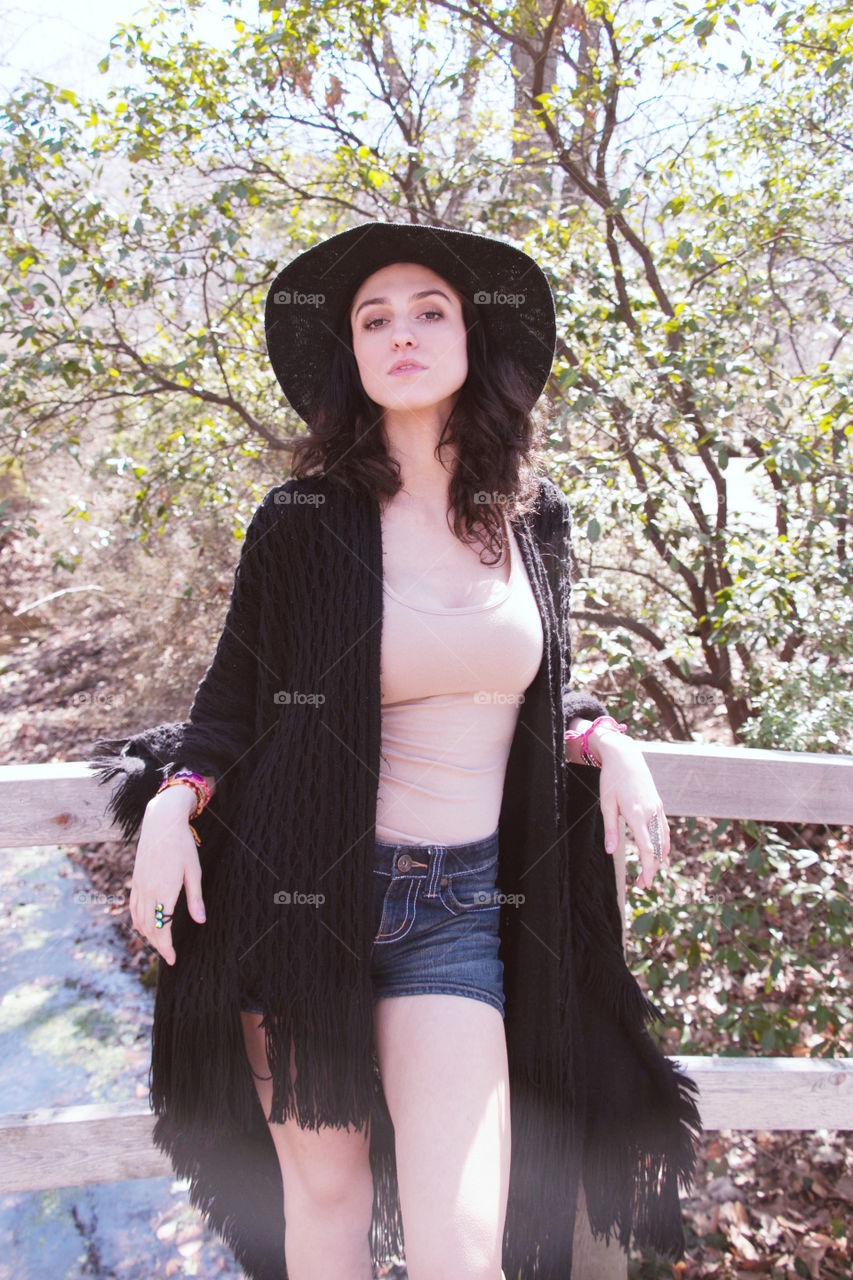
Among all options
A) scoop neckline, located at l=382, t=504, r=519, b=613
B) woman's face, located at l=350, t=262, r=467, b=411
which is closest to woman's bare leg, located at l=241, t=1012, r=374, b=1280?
scoop neckline, located at l=382, t=504, r=519, b=613

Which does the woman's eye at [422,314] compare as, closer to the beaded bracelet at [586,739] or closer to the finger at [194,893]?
the beaded bracelet at [586,739]

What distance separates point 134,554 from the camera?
7.18m

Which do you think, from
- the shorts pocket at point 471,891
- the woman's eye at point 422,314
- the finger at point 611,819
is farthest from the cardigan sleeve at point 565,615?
the woman's eye at point 422,314

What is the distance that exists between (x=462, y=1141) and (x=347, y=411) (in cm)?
141

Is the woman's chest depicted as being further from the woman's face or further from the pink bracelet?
the pink bracelet

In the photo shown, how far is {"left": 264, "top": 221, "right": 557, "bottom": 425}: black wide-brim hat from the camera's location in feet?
6.12

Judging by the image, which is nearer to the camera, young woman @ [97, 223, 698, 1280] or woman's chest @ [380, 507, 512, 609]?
young woman @ [97, 223, 698, 1280]

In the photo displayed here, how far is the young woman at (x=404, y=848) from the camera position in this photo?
1.57 meters

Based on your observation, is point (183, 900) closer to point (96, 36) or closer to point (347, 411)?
point (347, 411)

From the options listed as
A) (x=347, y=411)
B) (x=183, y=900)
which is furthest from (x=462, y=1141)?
(x=347, y=411)

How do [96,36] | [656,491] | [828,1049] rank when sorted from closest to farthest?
[828,1049] → [656,491] → [96,36]

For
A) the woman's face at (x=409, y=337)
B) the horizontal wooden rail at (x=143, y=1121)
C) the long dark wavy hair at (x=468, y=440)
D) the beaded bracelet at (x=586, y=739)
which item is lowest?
the horizontal wooden rail at (x=143, y=1121)

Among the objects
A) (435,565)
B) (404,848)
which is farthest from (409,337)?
(404,848)

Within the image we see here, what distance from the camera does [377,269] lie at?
6.23 ft
